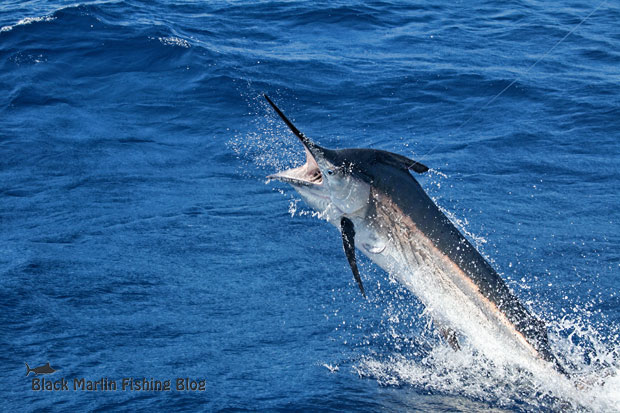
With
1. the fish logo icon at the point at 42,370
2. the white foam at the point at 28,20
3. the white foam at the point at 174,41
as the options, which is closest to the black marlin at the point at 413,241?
the fish logo icon at the point at 42,370

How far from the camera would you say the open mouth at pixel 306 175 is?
18.6ft

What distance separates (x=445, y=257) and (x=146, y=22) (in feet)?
42.7

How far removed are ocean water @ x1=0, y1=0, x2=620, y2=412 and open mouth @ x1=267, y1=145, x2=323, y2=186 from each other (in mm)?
1571

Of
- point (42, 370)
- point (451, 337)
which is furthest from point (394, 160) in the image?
point (42, 370)

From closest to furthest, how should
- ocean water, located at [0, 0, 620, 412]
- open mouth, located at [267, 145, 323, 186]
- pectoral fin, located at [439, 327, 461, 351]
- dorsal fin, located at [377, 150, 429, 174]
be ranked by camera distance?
open mouth, located at [267, 145, 323, 186]
dorsal fin, located at [377, 150, 429, 174]
ocean water, located at [0, 0, 620, 412]
pectoral fin, located at [439, 327, 461, 351]

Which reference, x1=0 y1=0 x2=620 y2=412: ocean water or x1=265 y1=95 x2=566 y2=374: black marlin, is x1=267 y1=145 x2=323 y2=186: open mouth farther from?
x1=0 y1=0 x2=620 y2=412: ocean water

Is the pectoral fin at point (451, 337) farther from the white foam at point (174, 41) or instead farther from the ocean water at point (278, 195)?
the white foam at point (174, 41)

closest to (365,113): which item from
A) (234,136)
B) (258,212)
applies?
(234,136)

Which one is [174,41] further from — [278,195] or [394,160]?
[394,160]

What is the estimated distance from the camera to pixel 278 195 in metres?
9.79

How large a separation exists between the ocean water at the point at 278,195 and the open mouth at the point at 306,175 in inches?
61.8

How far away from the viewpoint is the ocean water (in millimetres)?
6145

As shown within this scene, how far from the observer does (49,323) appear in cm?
672

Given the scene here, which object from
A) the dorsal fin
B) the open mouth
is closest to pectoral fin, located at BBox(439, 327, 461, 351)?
the dorsal fin
